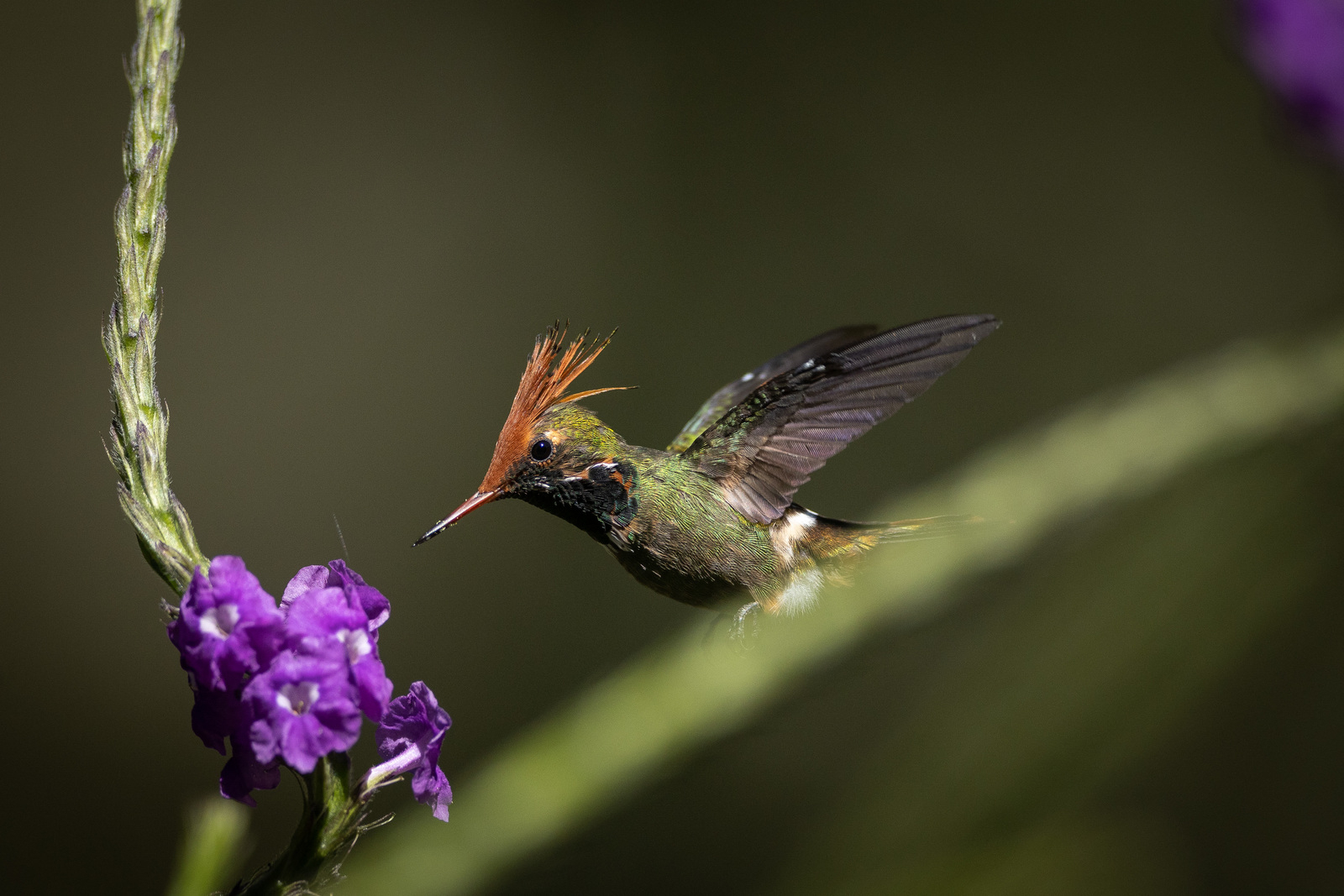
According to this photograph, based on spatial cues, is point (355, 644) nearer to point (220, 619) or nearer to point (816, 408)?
point (220, 619)

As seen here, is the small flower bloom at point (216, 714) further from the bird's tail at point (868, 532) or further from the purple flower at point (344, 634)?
the bird's tail at point (868, 532)

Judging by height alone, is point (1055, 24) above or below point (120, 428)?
above

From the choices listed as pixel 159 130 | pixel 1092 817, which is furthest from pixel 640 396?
pixel 159 130

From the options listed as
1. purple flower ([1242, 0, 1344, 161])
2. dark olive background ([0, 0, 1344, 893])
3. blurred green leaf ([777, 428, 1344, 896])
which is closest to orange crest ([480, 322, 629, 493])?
blurred green leaf ([777, 428, 1344, 896])

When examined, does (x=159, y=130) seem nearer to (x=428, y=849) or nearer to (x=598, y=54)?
(x=428, y=849)

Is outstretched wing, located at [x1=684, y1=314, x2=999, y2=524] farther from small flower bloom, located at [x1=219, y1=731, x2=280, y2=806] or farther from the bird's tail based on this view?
small flower bloom, located at [x1=219, y1=731, x2=280, y2=806]

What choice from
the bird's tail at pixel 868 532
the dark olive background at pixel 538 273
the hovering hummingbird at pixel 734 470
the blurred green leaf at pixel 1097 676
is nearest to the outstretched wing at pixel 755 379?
the hovering hummingbird at pixel 734 470

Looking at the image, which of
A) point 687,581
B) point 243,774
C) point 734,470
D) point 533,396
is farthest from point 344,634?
point 734,470
